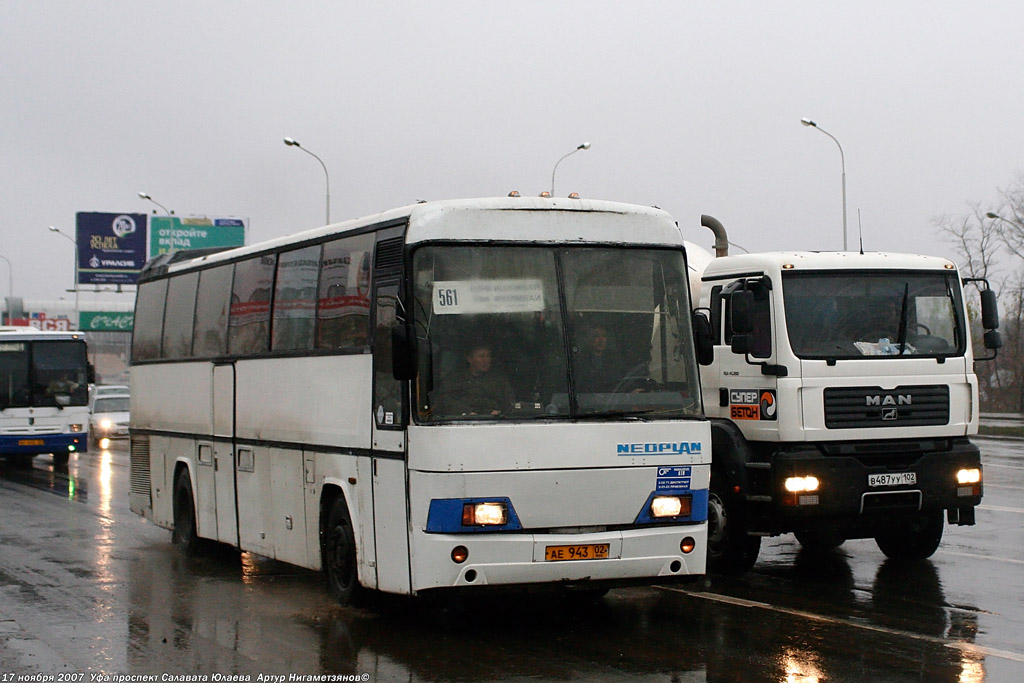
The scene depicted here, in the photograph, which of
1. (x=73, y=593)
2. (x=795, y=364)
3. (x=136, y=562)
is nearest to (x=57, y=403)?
(x=136, y=562)

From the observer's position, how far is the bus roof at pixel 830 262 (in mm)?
12039

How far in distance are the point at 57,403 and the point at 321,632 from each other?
2157 cm

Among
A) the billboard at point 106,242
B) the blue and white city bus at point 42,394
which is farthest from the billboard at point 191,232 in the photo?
the blue and white city bus at point 42,394

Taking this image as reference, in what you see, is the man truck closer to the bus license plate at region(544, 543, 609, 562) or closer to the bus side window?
the bus license plate at region(544, 543, 609, 562)

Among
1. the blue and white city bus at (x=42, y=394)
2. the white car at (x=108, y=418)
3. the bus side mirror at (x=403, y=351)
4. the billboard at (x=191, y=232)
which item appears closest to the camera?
the bus side mirror at (x=403, y=351)

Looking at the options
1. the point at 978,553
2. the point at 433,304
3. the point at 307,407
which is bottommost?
the point at 978,553

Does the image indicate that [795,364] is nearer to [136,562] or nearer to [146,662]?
[146,662]

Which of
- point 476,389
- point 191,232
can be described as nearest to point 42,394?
point 476,389

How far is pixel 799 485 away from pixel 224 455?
5526mm

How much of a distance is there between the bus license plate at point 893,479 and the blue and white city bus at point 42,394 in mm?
21524

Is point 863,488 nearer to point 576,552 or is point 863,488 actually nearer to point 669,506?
point 669,506

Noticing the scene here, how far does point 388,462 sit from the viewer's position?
945cm

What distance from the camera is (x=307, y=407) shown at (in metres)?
11.0

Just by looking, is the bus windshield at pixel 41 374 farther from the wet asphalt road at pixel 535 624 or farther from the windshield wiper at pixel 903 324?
the windshield wiper at pixel 903 324
